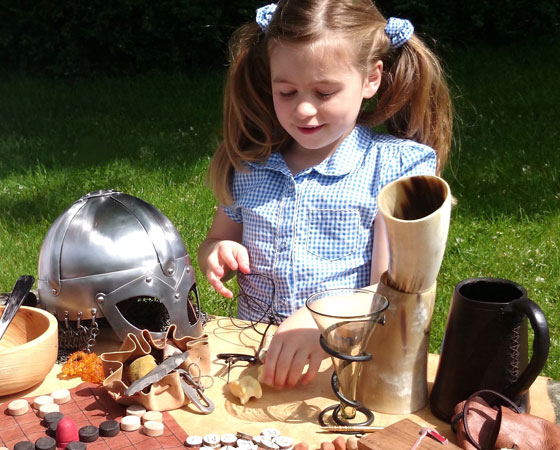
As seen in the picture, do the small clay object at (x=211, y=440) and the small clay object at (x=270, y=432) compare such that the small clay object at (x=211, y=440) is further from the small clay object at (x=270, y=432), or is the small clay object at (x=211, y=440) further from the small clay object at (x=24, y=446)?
the small clay object at (x=24, y=446)

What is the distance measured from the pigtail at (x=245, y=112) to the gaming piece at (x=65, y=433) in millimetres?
1060

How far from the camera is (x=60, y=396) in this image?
73.3 inches

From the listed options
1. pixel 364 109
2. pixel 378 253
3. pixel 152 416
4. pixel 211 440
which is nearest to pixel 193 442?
pixel 211 440

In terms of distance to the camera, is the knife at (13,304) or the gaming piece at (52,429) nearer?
the gaming piece at (52,429)

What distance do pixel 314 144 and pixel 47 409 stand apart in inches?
39.4

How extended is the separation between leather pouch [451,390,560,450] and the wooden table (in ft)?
0.26

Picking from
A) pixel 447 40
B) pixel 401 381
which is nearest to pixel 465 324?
pixel 401 381

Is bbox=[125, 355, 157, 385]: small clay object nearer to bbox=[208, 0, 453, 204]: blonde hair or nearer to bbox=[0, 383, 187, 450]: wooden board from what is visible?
bbox=[0, 383, 187, 450]: wooden board

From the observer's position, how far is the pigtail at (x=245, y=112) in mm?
2535

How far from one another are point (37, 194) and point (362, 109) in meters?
3.48

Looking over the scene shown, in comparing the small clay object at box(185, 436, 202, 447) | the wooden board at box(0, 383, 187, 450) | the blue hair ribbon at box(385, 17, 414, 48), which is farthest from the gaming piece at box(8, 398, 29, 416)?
the blue hair ribbon at box(385, 17, 414, 48)

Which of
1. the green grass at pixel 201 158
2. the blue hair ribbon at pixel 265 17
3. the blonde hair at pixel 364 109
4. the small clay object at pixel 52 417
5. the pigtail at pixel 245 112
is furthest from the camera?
the green grass at pixel 201 158

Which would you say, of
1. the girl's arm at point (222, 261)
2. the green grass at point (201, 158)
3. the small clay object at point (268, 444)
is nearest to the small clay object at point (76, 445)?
the small clay object at point (268, 444)

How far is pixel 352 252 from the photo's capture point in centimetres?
236
